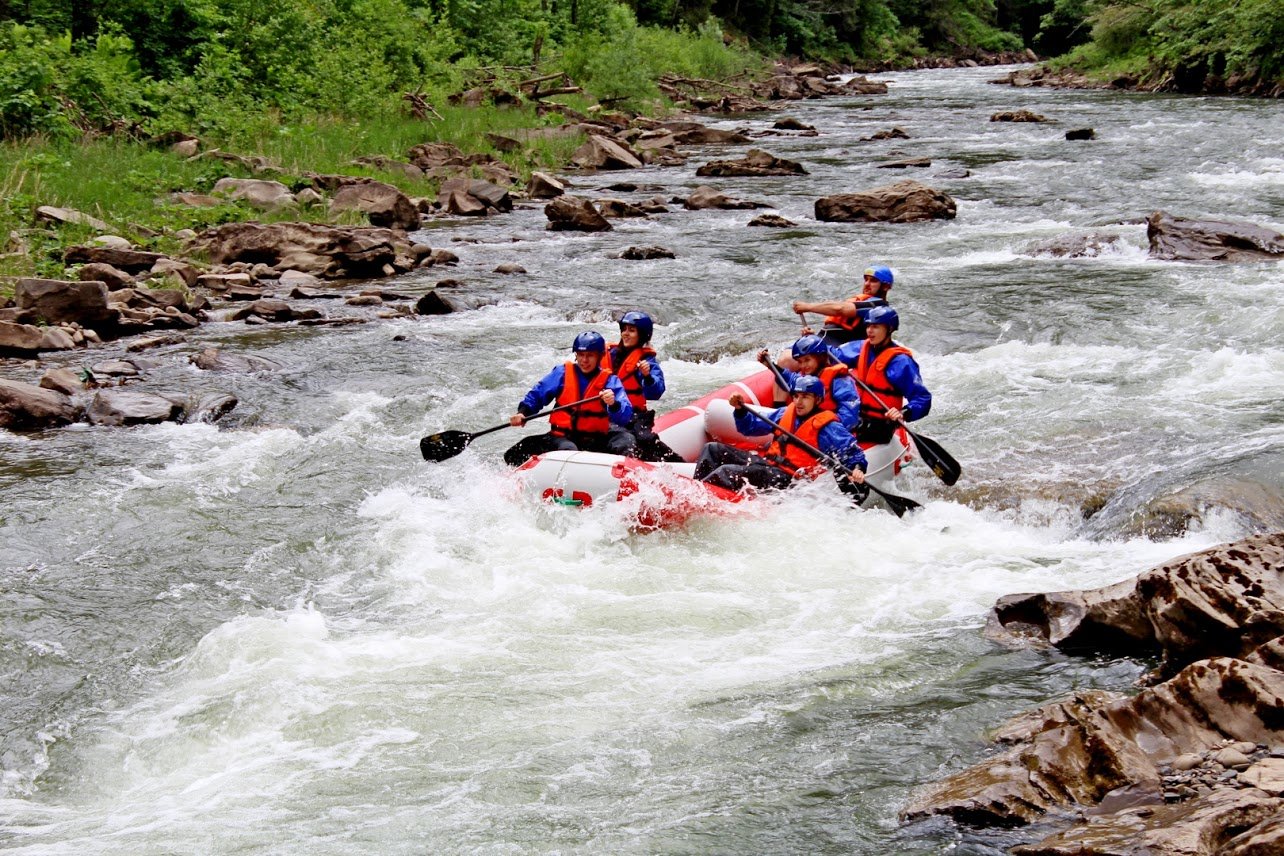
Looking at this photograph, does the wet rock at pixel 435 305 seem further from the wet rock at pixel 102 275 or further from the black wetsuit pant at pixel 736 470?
the black wetsuit pant at pixel 736 470

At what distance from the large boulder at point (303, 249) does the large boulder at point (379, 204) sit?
164cm

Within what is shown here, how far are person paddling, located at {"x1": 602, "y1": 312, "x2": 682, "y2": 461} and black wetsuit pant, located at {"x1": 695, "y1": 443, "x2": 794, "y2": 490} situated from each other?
2.09 feet

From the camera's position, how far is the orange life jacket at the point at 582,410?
8.11 meters

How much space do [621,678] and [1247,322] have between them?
→ 297 inches

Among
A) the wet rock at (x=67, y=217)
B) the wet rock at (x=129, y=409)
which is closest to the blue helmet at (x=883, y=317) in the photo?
the wet rock at (x=129, y=409)

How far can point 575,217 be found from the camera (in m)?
16.6

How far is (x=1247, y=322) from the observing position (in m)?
10.5

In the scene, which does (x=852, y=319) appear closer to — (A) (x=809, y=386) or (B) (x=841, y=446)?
(A) (x=809, y=386)

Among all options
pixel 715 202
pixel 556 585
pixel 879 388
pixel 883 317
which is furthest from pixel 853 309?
pixel 715 202

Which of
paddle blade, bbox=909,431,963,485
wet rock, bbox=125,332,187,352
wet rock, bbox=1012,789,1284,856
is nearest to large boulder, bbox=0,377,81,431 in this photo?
wet rock, bbox=125,332,187,352

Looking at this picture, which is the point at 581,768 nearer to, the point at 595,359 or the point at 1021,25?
the point at 595,359

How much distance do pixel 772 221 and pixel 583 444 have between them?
9.05 metres

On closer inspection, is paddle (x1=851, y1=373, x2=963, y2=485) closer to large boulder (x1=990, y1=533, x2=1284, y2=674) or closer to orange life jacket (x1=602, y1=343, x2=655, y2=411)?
orange life jacket (x1=602, y1=343, x2=655, y2=411)

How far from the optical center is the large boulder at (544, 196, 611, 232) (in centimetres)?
1661
